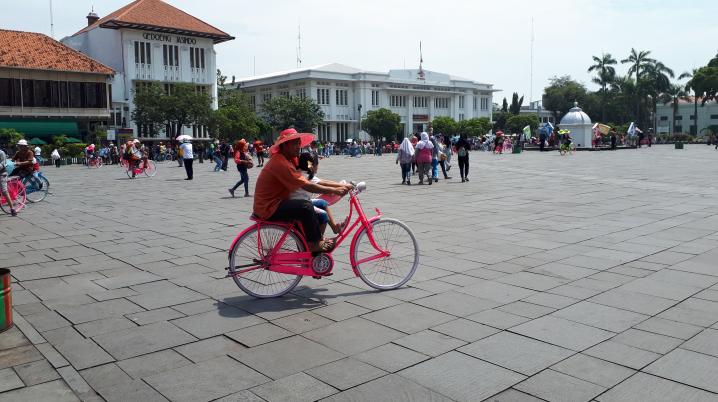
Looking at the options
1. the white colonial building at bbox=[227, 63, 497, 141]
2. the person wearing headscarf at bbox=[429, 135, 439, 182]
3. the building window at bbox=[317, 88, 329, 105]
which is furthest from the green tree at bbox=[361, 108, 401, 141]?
the person wearing headscarf at bbox=[429, 135, 439, 182]

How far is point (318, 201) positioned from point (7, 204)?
31.7 ft

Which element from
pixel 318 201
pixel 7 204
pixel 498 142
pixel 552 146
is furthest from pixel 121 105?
pixel 318 201

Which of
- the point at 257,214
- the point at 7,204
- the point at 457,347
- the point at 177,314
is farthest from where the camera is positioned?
the point at 7,204

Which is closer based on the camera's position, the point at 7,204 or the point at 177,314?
the point at 177,314

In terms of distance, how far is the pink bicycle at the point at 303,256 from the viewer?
219 inches

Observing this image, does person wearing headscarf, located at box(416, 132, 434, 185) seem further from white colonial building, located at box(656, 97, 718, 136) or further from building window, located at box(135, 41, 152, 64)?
white colonial building, located at box(656, 97, 718, 136)

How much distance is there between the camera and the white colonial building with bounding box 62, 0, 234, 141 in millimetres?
56781

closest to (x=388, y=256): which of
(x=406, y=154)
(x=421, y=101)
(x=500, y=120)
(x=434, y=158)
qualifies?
Answer: (x=406, y=154)

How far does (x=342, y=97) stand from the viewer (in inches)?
3095

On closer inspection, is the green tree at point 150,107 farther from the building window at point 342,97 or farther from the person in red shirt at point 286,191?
the person in red shirt at point 286,191

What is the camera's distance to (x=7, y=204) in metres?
12.8

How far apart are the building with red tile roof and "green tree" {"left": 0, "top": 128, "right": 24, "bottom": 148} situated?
13.5 ft

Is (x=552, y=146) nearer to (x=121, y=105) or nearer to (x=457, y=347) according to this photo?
(x=121, y=105)

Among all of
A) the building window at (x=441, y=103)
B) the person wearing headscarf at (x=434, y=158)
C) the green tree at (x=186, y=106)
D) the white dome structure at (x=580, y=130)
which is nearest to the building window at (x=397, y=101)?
the building window at (x=441, y=103)
